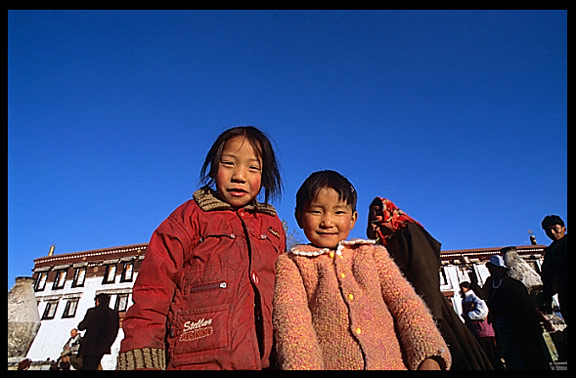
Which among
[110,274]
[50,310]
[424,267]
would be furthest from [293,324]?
[50,310]

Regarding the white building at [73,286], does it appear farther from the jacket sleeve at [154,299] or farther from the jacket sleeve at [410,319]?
the jacket sleeve at [410,319]

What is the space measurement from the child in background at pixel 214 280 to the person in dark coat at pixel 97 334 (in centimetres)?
717

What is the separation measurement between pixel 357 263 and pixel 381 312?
0.28m

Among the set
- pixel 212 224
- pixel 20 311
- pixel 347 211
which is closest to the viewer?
pixel 212 224


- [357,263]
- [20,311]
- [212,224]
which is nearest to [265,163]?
[212,224]

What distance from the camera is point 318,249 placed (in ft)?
6.34

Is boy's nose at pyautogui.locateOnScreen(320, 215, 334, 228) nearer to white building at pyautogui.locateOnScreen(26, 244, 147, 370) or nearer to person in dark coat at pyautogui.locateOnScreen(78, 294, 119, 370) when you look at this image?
person in dark coat at pyautogui.locateOnScreen(78, 294, 119, 370)

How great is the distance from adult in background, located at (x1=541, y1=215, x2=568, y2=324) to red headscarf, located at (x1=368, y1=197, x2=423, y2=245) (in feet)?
8.62

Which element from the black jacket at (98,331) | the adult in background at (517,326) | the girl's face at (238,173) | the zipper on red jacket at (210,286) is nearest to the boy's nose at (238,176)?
the girl's face at (238,173)

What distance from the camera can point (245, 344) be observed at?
1.50 m

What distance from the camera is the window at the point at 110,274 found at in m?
19.6

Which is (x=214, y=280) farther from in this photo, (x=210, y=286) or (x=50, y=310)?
(x=50, y=310)

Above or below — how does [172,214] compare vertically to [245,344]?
above

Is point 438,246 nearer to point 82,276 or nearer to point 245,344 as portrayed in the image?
point 245,344
